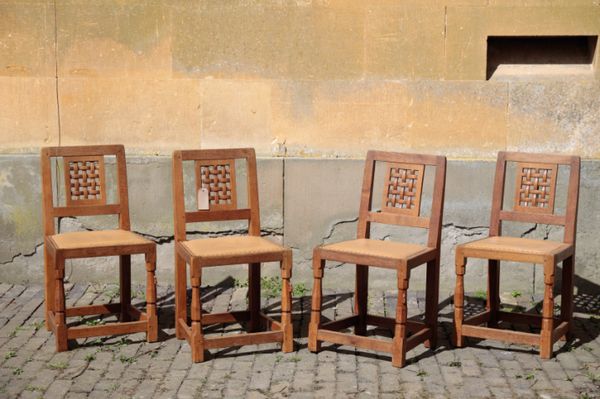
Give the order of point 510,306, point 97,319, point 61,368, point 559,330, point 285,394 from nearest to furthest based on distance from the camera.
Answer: point 285,394, point 61,368, point 559,330, point 97,319, point 510,306

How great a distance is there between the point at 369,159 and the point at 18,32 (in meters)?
2.84

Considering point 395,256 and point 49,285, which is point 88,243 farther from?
point 395,256

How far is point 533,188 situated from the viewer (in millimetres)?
6160

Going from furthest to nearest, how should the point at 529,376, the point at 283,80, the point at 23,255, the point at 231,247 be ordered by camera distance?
the point at 23,255 → the point at 283,80 → the point at 231,247 → the point at 529,376

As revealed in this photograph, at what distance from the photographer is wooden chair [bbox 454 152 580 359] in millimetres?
5680

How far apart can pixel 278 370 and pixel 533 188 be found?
1986mm

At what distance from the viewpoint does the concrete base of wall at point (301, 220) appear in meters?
7.08

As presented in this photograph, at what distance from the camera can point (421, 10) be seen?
7.04 m

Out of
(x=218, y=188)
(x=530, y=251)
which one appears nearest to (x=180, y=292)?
(x=218, y=188)

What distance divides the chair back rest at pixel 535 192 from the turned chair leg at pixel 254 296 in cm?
150

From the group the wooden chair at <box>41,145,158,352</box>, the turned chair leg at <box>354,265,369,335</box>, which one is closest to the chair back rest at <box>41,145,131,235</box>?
the wooden chair at <box>41,145,158,352</box>

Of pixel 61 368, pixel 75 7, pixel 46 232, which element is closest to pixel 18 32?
pixel 75 7

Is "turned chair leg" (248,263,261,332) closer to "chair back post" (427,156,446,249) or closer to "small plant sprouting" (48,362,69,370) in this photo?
"chair back post" (427,156,446,249)

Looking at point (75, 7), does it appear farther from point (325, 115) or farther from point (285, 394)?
point (285, 394)
